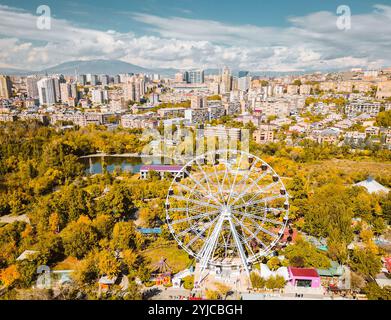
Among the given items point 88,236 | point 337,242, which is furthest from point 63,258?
point 337,242

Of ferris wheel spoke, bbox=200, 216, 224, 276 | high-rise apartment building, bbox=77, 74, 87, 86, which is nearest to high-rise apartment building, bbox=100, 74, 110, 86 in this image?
high-rise apartment building, bbox=77, 74, 87, 86

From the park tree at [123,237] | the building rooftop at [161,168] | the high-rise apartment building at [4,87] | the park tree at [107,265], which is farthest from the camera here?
the high-rise apartment building at [4,87]

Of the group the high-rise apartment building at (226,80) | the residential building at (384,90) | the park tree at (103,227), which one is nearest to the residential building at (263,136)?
the park tree at (103,227)

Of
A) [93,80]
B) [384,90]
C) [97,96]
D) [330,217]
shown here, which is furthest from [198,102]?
[93,80]

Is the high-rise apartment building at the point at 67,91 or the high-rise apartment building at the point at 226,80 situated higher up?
the high-rise apartment building at the point at 226,80

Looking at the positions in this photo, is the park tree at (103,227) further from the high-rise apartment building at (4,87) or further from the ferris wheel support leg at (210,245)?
the high-rise apartment building at (4,87)
